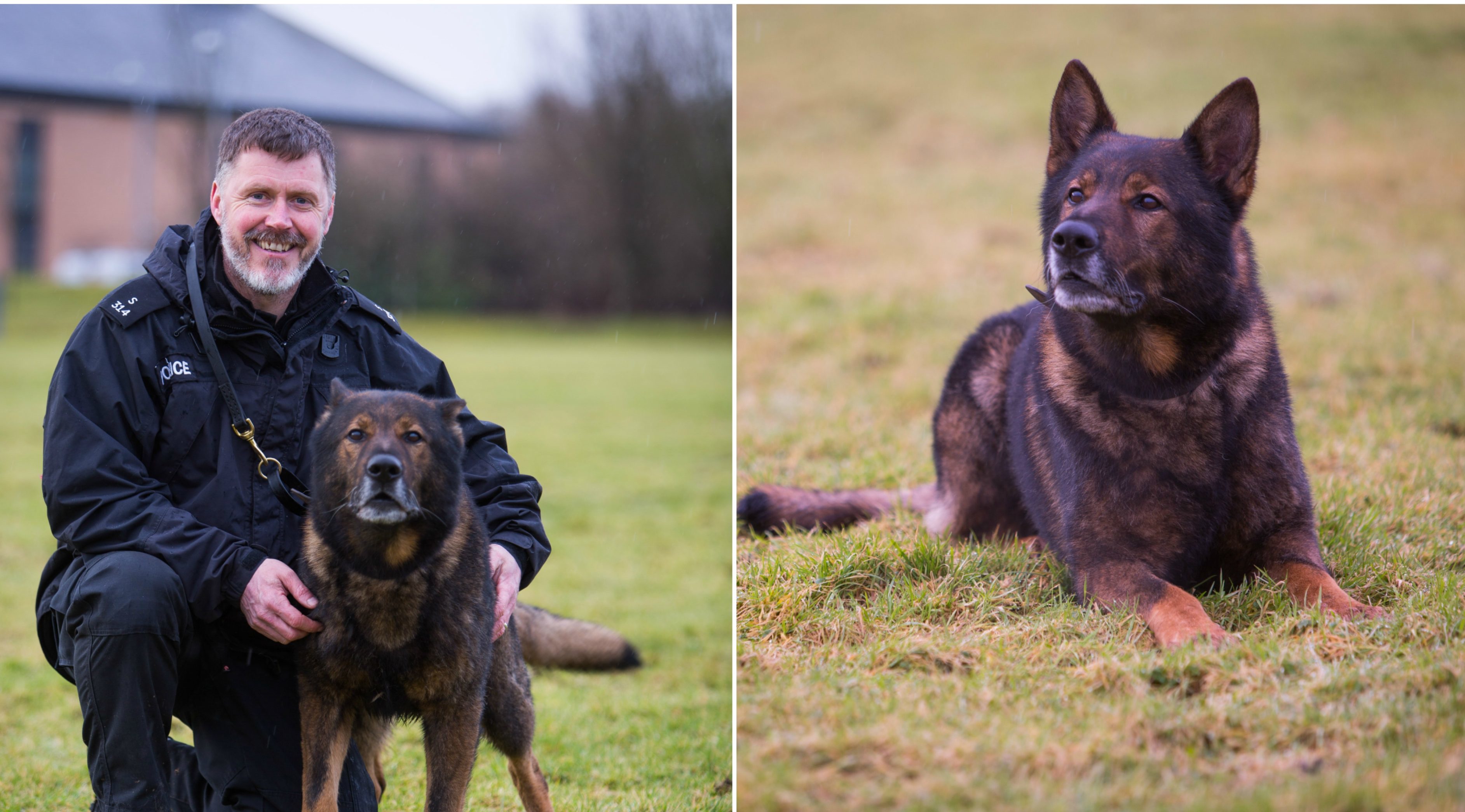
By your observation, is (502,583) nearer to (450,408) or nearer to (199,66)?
(450,408)

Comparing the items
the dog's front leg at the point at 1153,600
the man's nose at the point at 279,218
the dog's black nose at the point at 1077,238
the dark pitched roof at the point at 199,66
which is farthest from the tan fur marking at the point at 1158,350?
the dark pitched roof at the point at 199,66

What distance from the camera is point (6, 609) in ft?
21.3

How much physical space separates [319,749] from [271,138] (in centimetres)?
190

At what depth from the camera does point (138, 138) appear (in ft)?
114

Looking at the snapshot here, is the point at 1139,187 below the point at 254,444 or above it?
above

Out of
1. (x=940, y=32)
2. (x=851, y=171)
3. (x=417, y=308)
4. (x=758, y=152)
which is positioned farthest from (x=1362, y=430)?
(x=417, y=308)

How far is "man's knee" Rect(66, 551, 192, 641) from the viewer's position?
3020 millimetres

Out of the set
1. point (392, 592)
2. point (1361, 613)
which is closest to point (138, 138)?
point (392, 592)

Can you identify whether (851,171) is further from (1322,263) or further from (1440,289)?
(1440,289)

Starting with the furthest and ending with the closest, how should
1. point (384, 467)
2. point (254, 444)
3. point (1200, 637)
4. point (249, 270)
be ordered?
1. point (249, 270)
2. point (254, 444)
3. point (1200, 637)
4. point (384, 467)

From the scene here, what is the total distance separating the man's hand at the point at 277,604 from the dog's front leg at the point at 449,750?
43cm

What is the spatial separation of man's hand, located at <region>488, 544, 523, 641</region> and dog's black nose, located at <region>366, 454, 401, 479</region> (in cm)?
51

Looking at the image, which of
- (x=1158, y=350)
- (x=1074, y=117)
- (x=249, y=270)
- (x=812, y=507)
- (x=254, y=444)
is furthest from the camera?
(x=812, y=507)

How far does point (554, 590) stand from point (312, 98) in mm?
36437
